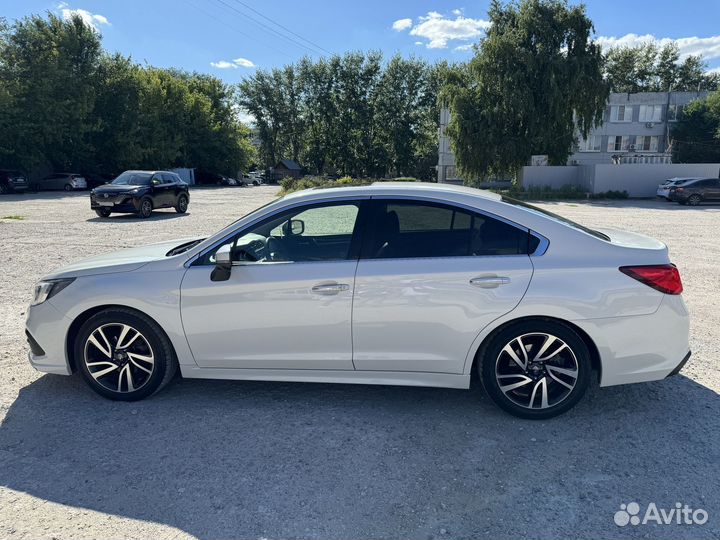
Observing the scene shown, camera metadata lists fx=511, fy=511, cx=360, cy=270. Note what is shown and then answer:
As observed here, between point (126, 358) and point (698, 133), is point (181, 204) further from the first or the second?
point (698, 133)

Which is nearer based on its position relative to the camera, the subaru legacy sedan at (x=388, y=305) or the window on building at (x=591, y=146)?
the subaru legacy sedan at (x=388, y=305)

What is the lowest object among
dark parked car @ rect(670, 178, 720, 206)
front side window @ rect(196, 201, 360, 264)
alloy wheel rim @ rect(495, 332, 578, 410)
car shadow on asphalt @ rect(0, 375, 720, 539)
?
dark parked car @ rect(670, 178, 720, 206)

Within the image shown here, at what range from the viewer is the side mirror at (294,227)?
13.2 ft

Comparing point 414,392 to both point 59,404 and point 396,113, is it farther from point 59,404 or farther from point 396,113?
point 396,113

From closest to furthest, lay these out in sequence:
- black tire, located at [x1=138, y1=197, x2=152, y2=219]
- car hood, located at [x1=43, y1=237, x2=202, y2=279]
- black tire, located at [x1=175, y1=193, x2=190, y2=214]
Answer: car hood, located at [x1=43, y1=237, x2=202, y2=279]
black tire, located at [x1=138, y1=197, x2=152, y2=219]
black tire, located at [x1=175, y1=193, x2=190, y2=214]

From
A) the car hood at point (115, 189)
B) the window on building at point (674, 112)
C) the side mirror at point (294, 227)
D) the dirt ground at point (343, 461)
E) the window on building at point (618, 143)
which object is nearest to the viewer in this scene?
the dirt ground at point (343, 461)

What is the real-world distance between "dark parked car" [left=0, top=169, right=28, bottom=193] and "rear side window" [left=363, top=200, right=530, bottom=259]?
36.7 metres

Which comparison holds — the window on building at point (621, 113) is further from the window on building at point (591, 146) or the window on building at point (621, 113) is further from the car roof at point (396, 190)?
the car roof at point (396, 190)

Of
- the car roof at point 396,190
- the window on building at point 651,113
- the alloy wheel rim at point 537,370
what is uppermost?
the window on building at point 651,113

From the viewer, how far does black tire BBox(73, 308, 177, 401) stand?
387cm

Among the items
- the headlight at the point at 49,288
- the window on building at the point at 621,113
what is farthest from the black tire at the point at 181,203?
the window on building at the point at 621,113

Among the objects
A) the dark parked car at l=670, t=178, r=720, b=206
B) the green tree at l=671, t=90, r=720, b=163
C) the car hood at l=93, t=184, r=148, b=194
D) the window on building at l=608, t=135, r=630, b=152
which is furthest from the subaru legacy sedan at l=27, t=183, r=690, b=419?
the window on building at l=608, t=135, r=630, b=152

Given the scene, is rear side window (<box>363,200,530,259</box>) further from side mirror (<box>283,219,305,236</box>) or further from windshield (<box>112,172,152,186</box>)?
windshield (<box>112,172,152,186</box>)

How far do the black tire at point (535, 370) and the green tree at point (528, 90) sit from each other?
35.2 metres
